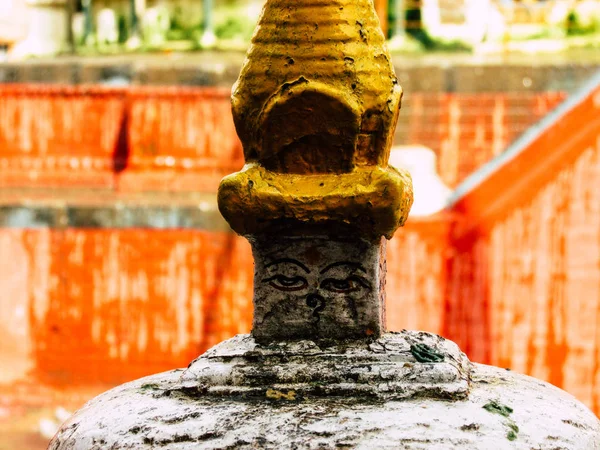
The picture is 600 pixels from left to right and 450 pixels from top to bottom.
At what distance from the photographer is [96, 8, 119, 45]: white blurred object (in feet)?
41.3

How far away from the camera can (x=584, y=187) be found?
818 centimetres

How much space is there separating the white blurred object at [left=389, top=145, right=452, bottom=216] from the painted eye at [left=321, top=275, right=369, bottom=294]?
447 cm

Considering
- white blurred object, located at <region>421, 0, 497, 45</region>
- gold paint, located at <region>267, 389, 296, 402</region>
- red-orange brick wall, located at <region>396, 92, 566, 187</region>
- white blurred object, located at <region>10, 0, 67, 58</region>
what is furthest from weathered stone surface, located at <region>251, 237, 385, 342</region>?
white blurred object, located at <region>10, 0, 67, 58</region>

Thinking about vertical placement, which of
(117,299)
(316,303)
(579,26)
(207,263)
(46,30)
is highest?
(579,26)

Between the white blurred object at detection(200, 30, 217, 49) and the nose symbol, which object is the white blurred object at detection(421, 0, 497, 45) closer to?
the white blurred object at detection(200, 30, 217, 49)

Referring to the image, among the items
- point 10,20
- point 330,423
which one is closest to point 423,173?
point 330,423

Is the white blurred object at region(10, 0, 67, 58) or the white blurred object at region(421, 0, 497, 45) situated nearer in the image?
the white blurred object at region(421, 0, 497, 45)

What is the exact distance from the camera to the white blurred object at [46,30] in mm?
12648

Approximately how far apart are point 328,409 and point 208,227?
192 inches

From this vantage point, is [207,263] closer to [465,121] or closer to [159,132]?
[159,132]

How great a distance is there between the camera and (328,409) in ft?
12.1

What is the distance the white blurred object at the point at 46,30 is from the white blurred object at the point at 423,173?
5102mm

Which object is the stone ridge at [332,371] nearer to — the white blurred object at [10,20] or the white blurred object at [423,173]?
the white blurred object at [423,173]

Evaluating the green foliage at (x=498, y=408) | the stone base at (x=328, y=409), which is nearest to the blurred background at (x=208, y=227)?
the stone base at (x=328, y=409)
